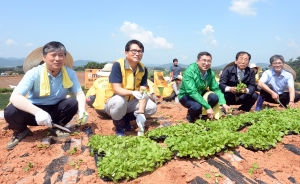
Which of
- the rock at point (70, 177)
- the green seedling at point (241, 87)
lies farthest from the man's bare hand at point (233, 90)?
the rock at point (70, 177)

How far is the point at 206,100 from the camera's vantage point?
15.2 feet

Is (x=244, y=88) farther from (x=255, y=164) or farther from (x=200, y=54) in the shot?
(x=255, y=164)

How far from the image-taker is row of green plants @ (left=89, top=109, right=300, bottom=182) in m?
2.28

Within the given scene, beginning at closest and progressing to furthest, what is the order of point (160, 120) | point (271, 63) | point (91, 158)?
point (91, 158) < point (160, 120) < point (271, 63)

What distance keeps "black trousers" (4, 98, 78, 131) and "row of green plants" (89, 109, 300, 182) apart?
846 millimetres

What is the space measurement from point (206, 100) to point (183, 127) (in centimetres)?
131

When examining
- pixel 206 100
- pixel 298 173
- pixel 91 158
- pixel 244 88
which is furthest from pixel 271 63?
pixel 91 158

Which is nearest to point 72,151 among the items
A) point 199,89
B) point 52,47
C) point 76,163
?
point 76,163

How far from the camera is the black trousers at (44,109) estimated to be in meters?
3.35

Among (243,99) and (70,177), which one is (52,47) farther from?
(243,99)

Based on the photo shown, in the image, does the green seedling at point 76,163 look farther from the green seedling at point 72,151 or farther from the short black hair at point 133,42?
the short black hair at point 133,42

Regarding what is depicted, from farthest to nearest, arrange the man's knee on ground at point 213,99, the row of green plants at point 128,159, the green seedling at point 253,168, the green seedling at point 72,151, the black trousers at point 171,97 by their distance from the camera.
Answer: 1. the black trousers at point 171,97
2. the man's knee on ground at point 213,99
3. the green seedling at point 72,151
4. the green seedling at point 253,168
5. the row of green plants at point 128,159

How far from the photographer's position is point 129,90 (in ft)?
12.3

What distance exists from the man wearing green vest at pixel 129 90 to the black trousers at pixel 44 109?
1.83ft
